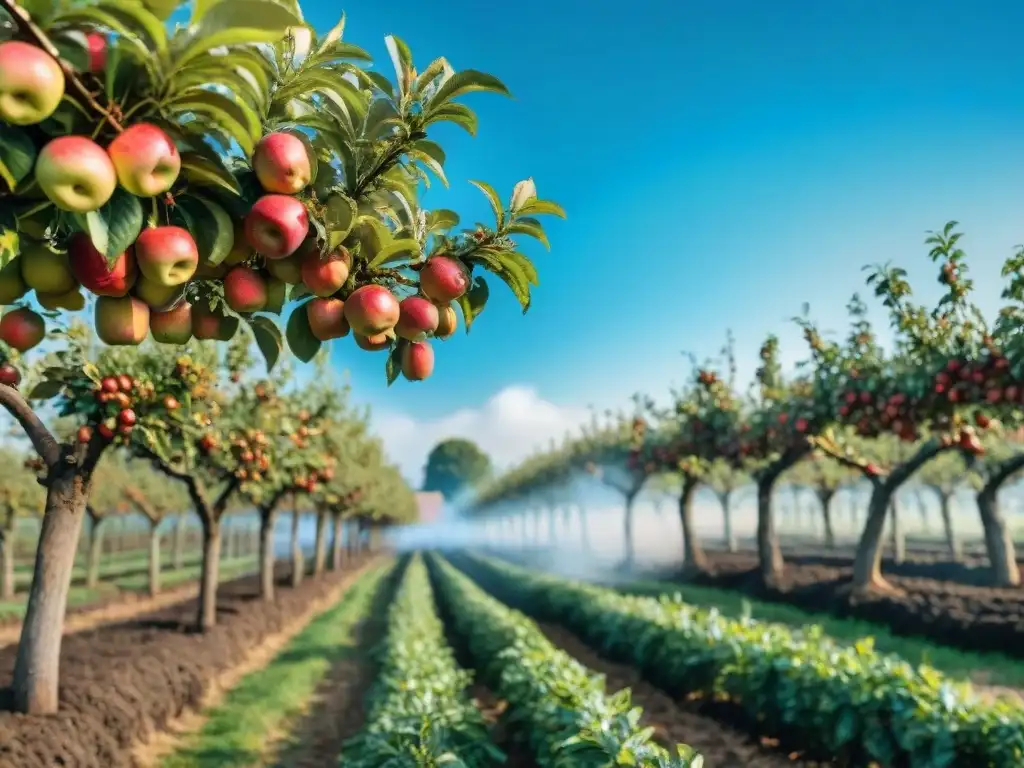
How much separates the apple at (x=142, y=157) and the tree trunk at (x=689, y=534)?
73.1 ft

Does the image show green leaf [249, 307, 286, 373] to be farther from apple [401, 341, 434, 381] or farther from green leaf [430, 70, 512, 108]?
green leaf [430, 70, 512, 108]

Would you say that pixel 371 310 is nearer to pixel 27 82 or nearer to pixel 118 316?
pixel 118 316

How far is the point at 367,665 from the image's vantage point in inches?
480

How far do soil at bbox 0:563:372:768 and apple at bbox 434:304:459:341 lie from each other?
512cm

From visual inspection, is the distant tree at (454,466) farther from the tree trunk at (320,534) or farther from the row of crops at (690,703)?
the row of crops at (690,703)

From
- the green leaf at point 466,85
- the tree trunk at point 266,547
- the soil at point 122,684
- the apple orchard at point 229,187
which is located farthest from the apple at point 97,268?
the tree trunk at point 266,547

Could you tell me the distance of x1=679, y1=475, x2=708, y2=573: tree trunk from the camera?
2238 cm

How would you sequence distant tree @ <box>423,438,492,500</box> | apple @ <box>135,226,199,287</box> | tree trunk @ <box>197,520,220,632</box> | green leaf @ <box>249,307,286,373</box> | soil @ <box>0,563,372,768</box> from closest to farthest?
1. apple @ <box>135,226,199,287</box>
2. green leaf @ <box>249,307,286,373</box>
3. soil @ <box>0,563,372,768</box>
4. tree trunk @ <box>197,520,220,632</box>
5. distant tree @ <box>423,438,492,500</box>

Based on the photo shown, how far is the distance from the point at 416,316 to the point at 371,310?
0.14 m

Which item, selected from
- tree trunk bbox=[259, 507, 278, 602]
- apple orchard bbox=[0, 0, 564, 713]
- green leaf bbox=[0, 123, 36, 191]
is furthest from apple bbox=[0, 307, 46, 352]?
tree trunk bbox=[259, 507, 278, 602]

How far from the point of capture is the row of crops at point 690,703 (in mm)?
4945

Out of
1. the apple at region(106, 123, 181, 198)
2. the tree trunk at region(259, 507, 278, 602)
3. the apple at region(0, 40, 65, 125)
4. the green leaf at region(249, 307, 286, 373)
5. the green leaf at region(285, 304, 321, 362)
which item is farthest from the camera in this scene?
the tree trunk at region(259, 507, 278, 602)

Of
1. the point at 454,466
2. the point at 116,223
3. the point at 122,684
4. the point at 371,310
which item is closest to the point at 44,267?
the point at 116,223

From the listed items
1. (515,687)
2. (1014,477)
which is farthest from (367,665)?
(1014,477)
